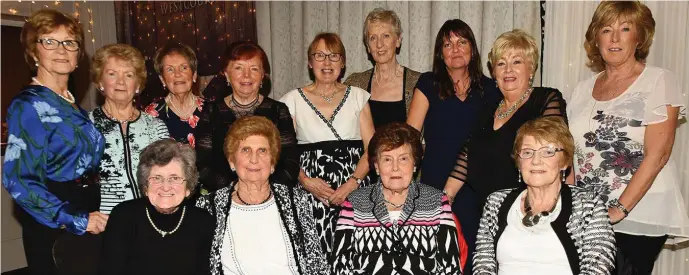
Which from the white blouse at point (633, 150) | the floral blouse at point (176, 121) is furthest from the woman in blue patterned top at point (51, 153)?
the white blouse at point (633, 150)

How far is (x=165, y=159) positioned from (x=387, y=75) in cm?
163

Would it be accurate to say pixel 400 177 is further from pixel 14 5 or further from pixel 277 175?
pixel 14 5

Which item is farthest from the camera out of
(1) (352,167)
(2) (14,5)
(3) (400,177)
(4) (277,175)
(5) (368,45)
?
(2) (14,5)

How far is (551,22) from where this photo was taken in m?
3.76

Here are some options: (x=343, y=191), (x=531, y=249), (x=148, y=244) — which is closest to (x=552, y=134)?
(x=531, y=249)

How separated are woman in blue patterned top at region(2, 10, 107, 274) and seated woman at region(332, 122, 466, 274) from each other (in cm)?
112

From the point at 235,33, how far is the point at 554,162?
3425mm

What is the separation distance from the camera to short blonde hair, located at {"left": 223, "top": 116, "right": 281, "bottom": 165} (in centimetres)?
268

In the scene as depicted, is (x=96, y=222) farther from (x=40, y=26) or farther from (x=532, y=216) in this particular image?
(x=532, y=216)

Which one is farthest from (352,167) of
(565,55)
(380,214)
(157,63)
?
(565,55)

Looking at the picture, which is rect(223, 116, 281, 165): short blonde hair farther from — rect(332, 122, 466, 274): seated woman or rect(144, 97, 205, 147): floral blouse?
rect(144, 97, 205, 147): floral blouse

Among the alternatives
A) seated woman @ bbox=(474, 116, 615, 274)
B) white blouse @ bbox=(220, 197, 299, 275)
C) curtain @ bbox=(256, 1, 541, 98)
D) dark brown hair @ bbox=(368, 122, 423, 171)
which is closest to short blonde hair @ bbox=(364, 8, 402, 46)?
curtain @ bbox=(256, 1, 541, 98)

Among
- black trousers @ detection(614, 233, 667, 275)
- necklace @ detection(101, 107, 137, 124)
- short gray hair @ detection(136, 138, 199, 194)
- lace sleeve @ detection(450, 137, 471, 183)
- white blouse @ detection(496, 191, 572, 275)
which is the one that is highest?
necklace @ detection(101, 107, 137, 124)

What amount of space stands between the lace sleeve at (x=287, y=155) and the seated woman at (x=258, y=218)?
0.33 meters
